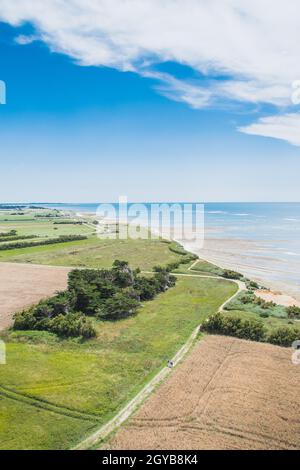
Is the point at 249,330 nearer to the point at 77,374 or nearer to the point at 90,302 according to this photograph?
the point at 77,374

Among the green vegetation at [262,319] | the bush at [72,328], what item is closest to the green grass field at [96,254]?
the green vegetation at [262,319]

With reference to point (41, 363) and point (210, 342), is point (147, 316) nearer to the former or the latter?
point (210, 342)

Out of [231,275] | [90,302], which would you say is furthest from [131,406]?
[231,275]

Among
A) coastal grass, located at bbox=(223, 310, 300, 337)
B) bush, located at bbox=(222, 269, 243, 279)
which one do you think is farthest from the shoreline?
coastal grass, located at bbox=(223, 310, 300, 337)

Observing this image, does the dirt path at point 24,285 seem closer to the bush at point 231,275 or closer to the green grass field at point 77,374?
the green grass field at point 77,374

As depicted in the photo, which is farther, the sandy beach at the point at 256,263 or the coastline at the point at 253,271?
the sandy beach at the point at 256,263
